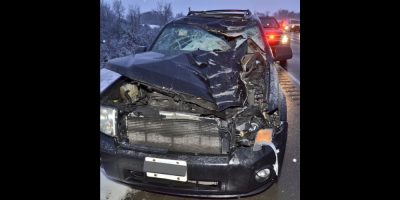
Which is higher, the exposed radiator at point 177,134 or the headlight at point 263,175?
the exposed radiator at point 177,134

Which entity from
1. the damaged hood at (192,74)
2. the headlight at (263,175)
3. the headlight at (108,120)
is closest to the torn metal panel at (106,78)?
the damaged hood at (192,74)

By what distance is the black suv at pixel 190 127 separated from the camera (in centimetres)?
202

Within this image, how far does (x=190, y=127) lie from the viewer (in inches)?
82.7

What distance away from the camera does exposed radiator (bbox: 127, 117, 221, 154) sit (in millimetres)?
Result: 2062

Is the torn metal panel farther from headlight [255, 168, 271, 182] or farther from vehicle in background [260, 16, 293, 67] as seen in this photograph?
vehicle in background [260, 16, 293, 67]

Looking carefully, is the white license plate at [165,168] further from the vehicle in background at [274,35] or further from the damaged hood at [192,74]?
the vehicle in background at [274,35]

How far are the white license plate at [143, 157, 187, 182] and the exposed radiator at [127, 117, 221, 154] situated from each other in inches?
4.5
